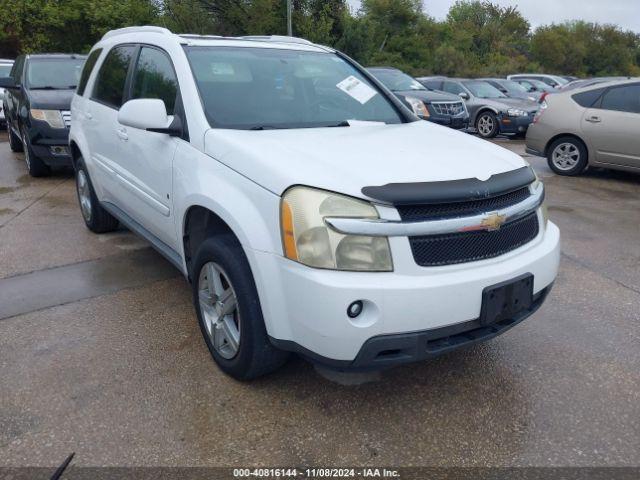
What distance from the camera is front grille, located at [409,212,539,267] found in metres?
2.38

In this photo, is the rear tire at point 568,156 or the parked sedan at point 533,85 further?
the parked sedan at point 533,85

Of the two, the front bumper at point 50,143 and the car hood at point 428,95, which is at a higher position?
the car hood at point 428,95

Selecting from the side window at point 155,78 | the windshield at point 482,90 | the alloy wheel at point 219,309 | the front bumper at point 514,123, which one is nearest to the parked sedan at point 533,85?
the windshield at point 482,90

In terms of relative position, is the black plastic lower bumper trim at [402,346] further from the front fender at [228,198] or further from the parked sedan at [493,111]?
the parked sedan at [493,111]

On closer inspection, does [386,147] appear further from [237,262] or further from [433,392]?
[433,392]

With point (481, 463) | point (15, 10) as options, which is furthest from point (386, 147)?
point (15, 10)

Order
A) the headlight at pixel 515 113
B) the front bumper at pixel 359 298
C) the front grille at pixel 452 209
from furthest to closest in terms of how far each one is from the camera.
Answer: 1. the headlight at pixel 515 113
2. the front grille at pixel 452 209
3. the front bumper at pixel 359 298

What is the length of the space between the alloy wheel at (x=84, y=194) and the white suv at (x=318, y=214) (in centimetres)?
164

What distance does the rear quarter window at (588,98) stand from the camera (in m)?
8.39

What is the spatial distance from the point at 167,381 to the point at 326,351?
1064mm

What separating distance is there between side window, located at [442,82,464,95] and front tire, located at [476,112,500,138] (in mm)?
954

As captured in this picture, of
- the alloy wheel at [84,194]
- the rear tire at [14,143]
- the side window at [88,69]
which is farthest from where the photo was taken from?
the rear tire at [14,143]

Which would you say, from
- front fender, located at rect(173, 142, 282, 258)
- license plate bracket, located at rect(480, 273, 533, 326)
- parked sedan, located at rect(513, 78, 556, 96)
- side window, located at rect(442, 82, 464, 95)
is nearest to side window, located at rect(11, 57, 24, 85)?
front fender, located at rect(173, 142, 282, 258)

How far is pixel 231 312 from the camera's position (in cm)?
286
